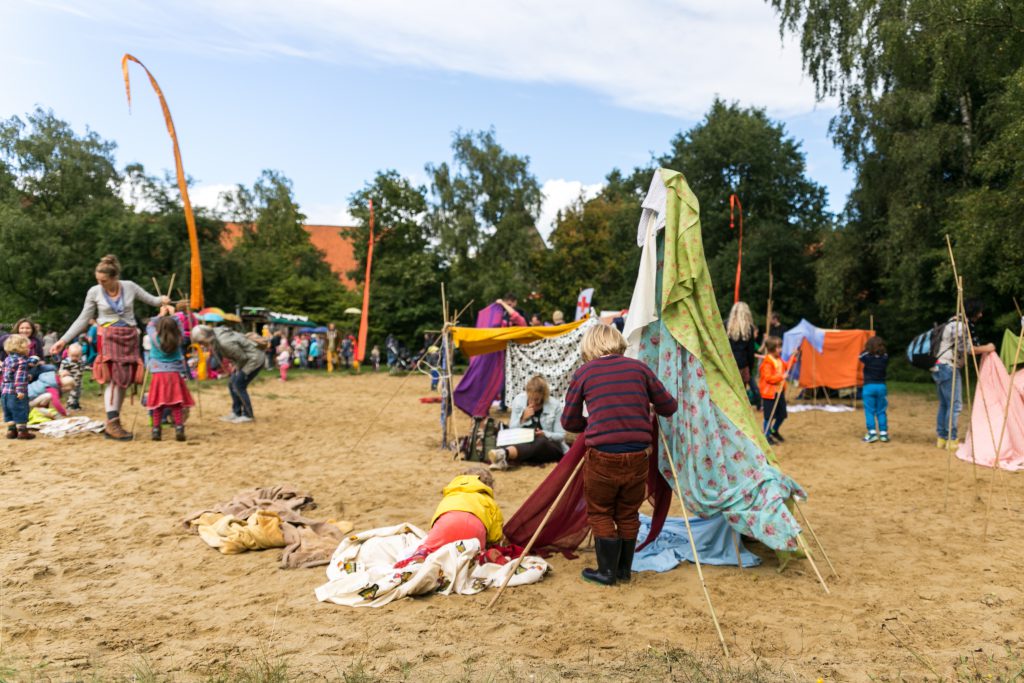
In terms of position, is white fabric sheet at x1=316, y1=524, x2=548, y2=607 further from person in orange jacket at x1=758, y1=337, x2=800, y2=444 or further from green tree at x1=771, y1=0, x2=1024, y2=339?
green tree at x1=771, y1=0, x2=1024, y2=339

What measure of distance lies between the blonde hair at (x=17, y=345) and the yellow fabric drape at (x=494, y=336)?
5122 millimetres

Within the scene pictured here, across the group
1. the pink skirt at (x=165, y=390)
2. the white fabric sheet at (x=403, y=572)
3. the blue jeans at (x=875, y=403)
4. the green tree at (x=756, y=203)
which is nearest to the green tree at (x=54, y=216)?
the pink skirt at (x=165, y=390)

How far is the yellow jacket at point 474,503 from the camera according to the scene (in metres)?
4.56

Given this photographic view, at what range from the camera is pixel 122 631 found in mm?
3557

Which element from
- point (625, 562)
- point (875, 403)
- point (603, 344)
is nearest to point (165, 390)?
point (603, 344)

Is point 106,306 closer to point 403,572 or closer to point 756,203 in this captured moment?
point 403,572

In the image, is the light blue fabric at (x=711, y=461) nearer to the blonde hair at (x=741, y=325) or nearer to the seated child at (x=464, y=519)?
the seated child at (x=464, y=519)

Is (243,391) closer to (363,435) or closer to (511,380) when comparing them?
(363,435)

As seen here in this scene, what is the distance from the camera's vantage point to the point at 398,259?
32.1 m

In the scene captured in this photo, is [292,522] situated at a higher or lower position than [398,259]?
lower

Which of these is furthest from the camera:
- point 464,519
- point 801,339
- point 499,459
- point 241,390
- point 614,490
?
point 801,339

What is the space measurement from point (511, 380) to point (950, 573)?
6023 millimetres

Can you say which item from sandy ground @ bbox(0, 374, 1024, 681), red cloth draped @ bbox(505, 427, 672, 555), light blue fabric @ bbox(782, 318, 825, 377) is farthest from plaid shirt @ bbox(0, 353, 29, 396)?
light blue fabric @ bbox(782, 318, 825, 377)

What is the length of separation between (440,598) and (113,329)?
6.29 m
